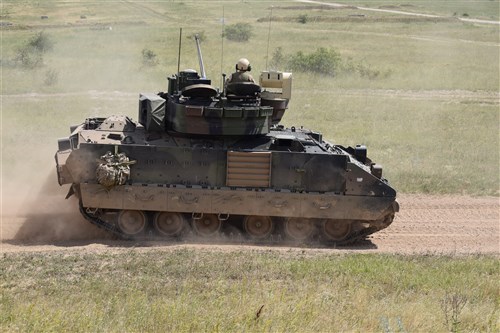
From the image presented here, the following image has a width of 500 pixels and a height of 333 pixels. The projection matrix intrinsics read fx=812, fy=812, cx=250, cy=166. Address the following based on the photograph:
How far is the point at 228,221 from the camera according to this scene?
19547 mm

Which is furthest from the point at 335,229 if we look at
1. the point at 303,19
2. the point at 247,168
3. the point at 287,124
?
the point at 303,19

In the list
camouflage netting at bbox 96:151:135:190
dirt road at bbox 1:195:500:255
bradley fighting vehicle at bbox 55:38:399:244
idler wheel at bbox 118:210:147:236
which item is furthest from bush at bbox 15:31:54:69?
camouflage netting at bbox 96:151:135:190

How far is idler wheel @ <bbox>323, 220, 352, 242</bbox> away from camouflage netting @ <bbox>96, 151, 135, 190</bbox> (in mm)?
4890

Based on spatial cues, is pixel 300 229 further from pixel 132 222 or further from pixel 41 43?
A: pixel 41 43

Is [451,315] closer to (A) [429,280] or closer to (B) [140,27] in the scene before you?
(A) [429,280]

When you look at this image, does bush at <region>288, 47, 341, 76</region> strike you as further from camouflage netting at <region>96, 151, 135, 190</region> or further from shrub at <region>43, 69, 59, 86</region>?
camouflage netting at <region>96, 151, 135, 190</region>

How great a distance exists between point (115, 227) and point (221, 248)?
8.60 feet

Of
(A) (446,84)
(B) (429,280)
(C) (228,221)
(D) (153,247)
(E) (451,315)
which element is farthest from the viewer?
(A) (446,84)

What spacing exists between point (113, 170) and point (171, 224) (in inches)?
81.3

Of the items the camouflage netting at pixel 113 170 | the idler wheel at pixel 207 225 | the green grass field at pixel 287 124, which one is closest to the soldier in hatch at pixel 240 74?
the camouflage netting at pixel 113 170

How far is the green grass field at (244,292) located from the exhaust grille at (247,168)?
1.74 meters

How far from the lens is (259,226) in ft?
63.8

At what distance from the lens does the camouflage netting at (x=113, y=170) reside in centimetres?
1800

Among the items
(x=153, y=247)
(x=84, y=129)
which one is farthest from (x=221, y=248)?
(x=84, y=129)
